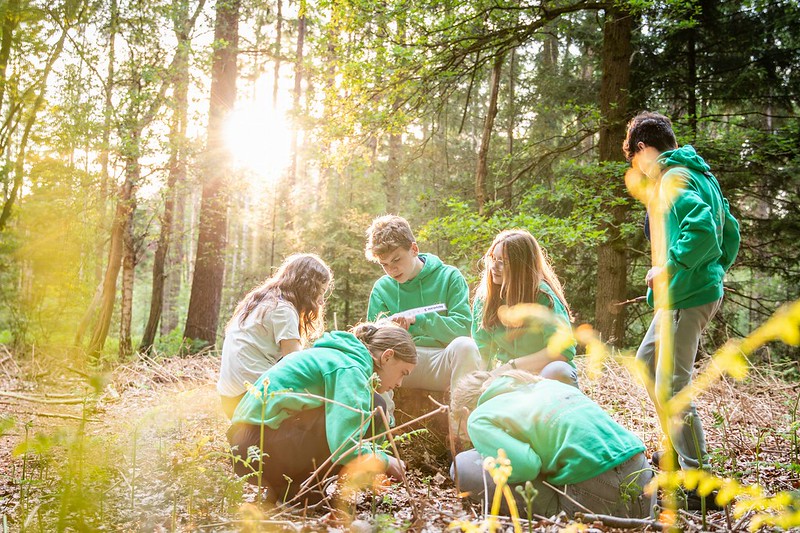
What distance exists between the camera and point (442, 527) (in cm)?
185

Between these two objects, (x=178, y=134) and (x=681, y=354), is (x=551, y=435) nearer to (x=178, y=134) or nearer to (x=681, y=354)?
(x=681, y=354)

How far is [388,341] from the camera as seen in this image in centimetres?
273

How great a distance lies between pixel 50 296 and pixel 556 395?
6.20ft

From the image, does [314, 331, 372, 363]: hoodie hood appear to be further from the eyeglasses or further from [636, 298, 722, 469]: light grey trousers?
[636, 298, 722, 469]: light grey trousers

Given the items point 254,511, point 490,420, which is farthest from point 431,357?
point 254,511

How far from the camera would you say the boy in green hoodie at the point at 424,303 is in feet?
11.2

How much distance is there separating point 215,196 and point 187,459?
25.0ft

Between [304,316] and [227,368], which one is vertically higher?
[304,316]

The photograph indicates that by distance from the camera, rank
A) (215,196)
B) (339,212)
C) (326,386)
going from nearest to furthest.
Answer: (326,386) → (215,196) → (339,212)

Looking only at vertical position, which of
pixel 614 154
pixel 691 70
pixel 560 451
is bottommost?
pixel 560 451

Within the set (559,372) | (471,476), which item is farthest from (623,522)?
(559,372)

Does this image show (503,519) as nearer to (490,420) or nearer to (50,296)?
(490,420)

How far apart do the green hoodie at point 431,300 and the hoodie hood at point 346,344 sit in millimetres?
1062

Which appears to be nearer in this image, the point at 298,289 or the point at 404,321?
the point at 298,289
